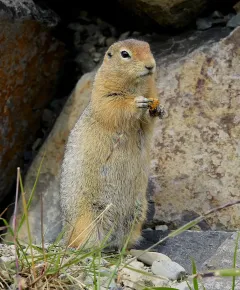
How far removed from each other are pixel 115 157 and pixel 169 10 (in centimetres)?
185

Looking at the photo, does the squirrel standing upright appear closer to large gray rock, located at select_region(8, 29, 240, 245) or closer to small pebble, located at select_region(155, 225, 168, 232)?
small pebble, located at select_region(155, 225, 168, 232)

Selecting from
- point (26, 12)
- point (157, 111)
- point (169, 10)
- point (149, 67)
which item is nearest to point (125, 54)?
point (149, 67)

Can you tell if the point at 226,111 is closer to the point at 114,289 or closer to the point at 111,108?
the point at 111,108

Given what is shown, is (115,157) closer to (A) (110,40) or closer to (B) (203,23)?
(B) (203,23)

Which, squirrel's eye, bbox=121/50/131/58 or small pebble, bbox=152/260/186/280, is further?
squirrel's eye, bbox=121/50/131/58

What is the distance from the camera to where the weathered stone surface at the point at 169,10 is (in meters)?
6.30

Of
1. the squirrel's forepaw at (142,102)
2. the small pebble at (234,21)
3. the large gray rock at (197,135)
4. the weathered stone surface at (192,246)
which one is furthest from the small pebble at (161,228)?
the small pebble at (234,21)

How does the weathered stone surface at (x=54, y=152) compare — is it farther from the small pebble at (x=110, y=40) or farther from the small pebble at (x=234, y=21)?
the small pebble at (x=234, y=21)

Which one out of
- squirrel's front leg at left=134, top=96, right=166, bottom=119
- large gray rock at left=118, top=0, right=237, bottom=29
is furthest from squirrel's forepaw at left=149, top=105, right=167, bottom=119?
large gray rock at left=118, top=0, right=237, bottom=29

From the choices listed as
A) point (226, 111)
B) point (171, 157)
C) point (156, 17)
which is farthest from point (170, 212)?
point (156, 17)

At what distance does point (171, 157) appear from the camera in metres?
6.08

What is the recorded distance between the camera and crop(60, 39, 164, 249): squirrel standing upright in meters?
5.09

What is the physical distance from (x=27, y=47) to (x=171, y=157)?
1677 millimetres

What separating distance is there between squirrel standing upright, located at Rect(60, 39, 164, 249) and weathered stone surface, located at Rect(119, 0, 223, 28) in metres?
1.23
